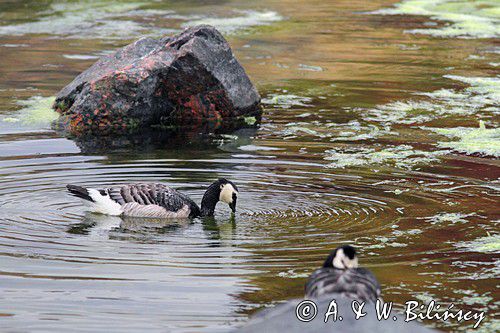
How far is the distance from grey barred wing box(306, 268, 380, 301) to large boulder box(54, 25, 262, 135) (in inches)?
345

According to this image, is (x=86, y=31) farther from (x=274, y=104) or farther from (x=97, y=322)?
(x=97, y=322)

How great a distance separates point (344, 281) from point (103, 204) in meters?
4.89

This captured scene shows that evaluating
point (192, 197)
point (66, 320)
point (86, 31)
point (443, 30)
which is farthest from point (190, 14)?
point (66, 320)

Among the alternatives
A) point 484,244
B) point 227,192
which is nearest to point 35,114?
point 227,192

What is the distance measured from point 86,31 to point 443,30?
7.89 meters

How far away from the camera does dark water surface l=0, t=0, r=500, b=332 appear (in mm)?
7488

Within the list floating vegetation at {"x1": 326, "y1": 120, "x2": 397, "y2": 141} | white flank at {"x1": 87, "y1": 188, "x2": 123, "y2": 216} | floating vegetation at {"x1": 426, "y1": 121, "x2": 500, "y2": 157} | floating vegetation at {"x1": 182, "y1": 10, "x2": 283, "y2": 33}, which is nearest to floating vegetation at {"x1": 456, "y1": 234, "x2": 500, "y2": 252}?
white flank at {"x1": 87, "y1": 188, "x2": 123, "y2": 216}

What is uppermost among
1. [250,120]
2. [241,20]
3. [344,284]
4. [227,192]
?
[344,284]

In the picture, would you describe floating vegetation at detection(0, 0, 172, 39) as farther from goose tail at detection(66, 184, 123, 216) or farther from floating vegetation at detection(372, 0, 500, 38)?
goose tail at detection(66, 184, 123, 216)

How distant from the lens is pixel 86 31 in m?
22.4

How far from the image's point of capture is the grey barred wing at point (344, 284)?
5.39 meters

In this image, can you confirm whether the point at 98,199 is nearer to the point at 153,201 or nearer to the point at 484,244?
the point at 153,201

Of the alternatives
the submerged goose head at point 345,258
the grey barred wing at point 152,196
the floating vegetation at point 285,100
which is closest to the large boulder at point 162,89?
the floating vegetation at point 285,100

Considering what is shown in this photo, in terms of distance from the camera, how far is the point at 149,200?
9.99 metres
